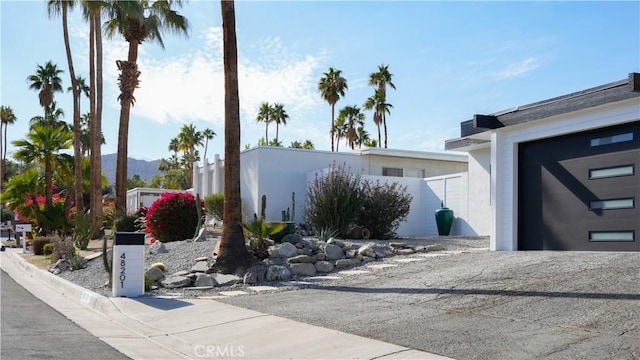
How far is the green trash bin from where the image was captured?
77.5 feet

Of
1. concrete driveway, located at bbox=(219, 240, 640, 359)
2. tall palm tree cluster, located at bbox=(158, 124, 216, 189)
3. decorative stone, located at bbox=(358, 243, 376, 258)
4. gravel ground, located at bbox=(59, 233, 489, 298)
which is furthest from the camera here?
tall palm tree cluster, located at bbox=(158, 124, 216, 189)

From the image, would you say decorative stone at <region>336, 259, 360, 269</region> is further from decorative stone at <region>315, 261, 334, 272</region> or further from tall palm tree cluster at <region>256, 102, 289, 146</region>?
tall palm tree cluster at <region>256, 102, 289, 146</region>

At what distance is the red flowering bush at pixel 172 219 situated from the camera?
815 inches

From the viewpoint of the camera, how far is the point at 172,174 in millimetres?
79250

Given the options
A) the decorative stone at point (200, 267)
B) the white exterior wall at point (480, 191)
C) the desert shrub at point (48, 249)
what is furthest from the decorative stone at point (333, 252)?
the desert shrub at point (48, 249)

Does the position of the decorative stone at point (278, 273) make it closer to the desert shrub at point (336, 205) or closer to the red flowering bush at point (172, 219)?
the desert shrub at point (336, 205)

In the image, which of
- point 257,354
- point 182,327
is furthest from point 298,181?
point 257,354

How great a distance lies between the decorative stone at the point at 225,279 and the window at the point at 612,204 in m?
7.76

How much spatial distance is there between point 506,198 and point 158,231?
11.3 metres

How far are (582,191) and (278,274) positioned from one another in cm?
684

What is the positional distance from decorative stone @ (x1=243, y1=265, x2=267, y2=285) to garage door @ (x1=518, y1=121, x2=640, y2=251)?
20.1 feet

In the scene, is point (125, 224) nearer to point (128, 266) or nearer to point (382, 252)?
point (128, 266)

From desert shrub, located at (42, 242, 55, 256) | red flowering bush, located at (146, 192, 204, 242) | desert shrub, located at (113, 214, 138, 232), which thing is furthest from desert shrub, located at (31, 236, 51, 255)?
red flowering bush, located at (146, 192, 204, 242)

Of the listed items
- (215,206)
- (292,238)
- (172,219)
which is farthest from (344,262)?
(215,206)
